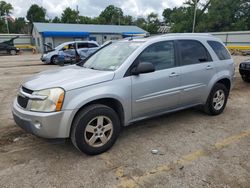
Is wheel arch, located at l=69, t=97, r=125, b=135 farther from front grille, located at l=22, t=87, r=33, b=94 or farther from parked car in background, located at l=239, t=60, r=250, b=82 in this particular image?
parked car in background, located at l=239, t=60, r=250, b=82

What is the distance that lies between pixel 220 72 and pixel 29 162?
4.04 metres

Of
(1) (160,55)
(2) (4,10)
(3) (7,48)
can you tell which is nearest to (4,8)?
(2) (4,10)

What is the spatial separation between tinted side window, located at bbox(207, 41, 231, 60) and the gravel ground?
4.67 feet

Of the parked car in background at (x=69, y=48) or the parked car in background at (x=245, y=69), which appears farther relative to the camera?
the parked car in background at (x=69, y=48)

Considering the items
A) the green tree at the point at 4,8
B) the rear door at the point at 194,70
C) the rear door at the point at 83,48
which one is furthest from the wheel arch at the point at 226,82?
the green tree at the point at 4,8

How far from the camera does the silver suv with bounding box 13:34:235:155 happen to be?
3.11 m

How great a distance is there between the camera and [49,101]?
10.0ft

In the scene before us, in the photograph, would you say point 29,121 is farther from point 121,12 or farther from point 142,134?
point 121,12

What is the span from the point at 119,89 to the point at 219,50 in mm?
2795

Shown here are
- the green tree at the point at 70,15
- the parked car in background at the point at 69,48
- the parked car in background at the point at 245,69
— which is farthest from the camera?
the green tree at the point at 70,15

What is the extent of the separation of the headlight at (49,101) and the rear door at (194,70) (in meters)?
2.26

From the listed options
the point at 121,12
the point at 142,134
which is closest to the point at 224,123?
the point at 142,134

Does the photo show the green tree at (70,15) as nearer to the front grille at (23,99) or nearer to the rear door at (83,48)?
the rear door at (83,48)

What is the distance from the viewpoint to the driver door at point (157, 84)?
3717 mm
